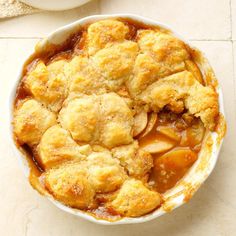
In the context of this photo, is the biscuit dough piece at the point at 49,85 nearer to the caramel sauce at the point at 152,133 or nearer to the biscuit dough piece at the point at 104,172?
the caramel sauce at the point at 152,133

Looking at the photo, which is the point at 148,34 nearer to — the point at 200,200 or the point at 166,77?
the point at 166,77

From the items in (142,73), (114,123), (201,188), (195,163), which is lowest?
(201,188)

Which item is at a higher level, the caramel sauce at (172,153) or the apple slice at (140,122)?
the apple slice at (140,122)

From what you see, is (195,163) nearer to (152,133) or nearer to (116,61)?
(152,133)

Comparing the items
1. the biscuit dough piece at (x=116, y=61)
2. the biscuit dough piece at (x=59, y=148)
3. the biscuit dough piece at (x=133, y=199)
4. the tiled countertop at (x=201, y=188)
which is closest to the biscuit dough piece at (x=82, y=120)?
the biscuit dough piece at (x=59, y=148)

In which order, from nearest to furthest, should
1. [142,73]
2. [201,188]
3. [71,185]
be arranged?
[71,185] < [142,73] < [201,188]

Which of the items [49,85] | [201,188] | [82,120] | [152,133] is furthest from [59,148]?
[201,188]

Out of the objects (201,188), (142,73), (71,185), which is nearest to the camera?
(71,185)
